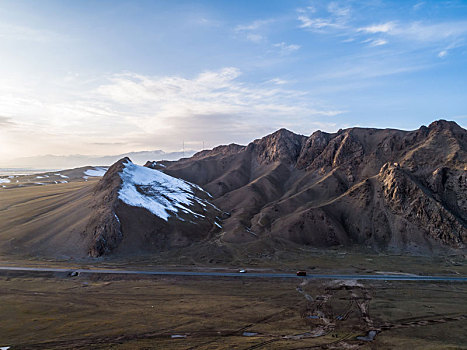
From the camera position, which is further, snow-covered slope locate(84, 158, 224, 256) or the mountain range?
the mountain range

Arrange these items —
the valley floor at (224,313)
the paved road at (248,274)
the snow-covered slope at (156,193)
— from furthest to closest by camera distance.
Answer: the snow-covered slope at (156,193) → the paved road at (248,274) → the valley floor at (224,313)

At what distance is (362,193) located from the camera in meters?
107

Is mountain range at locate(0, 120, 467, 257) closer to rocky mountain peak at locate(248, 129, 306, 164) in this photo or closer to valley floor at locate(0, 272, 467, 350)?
rocky mountain peak at locate(248, 129, 306, 164)

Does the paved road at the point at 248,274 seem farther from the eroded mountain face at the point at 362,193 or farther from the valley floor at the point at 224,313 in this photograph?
the eroded mountain face at the point at 362,193

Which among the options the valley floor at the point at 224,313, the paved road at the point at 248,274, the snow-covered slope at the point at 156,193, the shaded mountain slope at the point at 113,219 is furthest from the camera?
the snow-covered slope at the point at 156,193

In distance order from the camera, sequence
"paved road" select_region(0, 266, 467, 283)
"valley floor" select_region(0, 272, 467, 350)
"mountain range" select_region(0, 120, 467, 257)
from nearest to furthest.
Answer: "valley floor" select_region(0, 272, 467, 350) → "paved road" select_region(0, 266, 467, 283) → "mountain range" select_region(0, 120, 467, 257)

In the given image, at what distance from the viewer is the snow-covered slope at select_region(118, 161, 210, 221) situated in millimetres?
101400

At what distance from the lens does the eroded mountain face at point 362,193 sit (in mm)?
93250

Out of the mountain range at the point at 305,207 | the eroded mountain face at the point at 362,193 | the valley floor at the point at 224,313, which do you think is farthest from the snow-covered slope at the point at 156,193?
the valley floor at the point at 224,313

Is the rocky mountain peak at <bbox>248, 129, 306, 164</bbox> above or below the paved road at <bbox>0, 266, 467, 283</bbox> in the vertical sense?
above

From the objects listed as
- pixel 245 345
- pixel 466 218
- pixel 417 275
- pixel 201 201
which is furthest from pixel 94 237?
pixel 466 218

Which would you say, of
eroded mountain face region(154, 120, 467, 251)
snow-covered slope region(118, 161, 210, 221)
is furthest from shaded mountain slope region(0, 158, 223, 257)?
eroded mountain face region(154, 120, 467, 251)

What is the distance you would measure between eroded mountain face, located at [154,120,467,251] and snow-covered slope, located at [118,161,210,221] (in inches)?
584

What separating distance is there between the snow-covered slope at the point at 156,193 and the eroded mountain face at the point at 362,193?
48.6 feet
